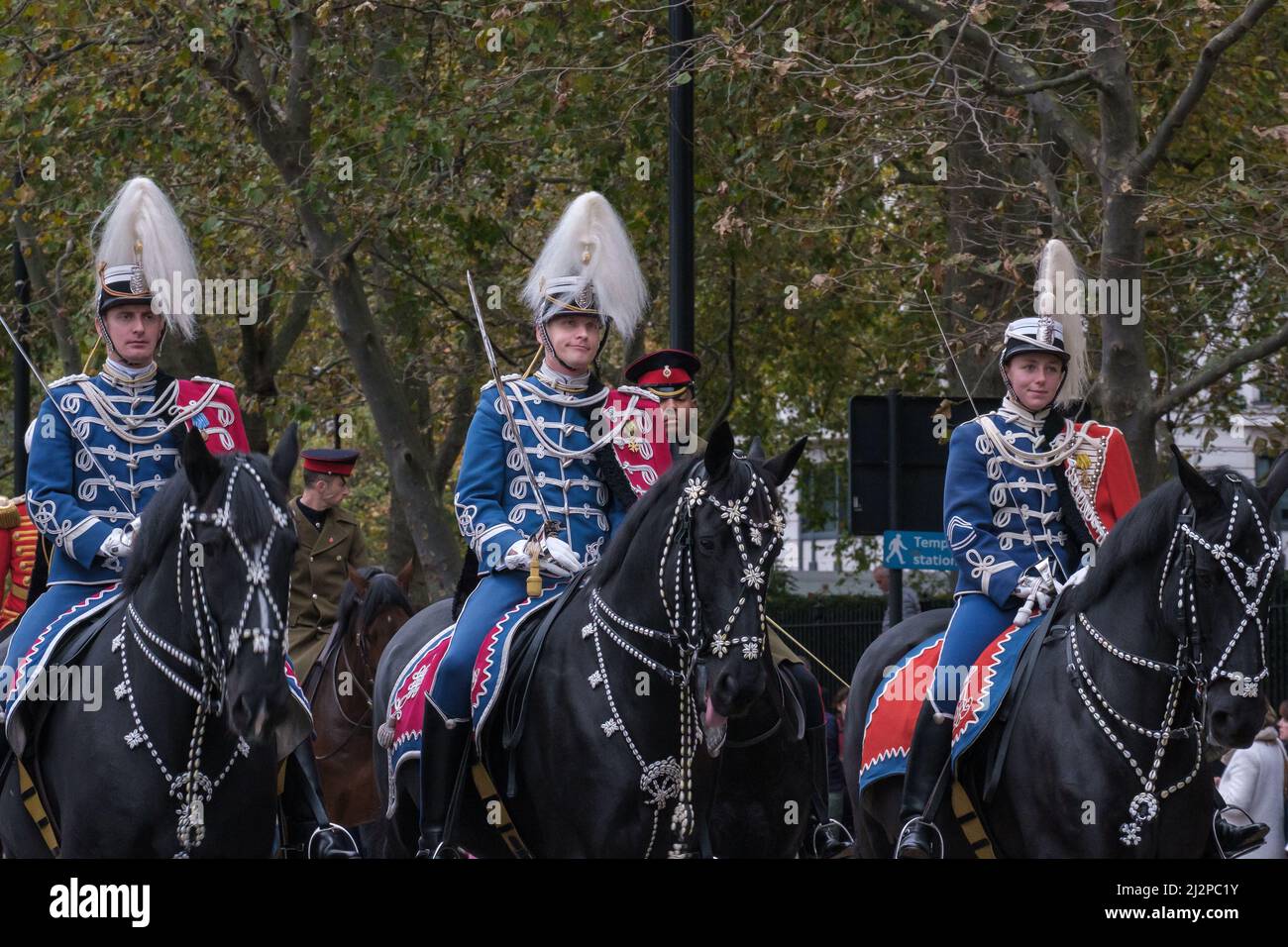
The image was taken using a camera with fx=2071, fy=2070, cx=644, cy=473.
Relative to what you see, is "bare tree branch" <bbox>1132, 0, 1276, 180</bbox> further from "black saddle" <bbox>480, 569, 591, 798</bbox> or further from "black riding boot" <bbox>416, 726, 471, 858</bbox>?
"black riding boot" <bbox>416, 726, 471, 858</bbox>

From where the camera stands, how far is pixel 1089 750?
791cm

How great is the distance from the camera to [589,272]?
8641 millimetres

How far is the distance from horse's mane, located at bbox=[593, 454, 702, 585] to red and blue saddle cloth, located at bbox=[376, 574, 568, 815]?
0.42 meters

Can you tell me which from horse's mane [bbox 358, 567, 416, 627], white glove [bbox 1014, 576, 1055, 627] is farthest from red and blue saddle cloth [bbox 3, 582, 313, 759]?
horse's mane [bbox 358, 567, 416, 627]

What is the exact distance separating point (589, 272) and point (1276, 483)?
291cm

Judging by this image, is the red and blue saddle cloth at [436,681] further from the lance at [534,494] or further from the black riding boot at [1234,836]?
the black riding boot at [1234,836]

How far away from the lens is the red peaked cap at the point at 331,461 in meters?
14.1

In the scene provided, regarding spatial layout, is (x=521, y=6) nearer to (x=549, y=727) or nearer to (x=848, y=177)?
(x=848, y=177)

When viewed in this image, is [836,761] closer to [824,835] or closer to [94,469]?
[824,835]

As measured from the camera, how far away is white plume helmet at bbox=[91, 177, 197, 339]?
27.8ft

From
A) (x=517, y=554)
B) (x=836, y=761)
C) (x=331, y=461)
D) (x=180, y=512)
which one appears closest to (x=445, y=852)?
(x=517, y=554)

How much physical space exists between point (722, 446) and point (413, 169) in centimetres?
1150

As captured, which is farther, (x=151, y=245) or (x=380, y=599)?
(x=380, y=599)

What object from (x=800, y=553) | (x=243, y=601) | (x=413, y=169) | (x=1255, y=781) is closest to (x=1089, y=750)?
(x=243, y=601)
